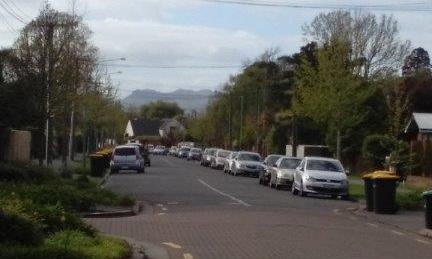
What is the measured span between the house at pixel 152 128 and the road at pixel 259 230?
15115 centimetres

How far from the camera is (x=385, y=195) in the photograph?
91.1ft

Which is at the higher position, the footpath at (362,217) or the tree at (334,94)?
the tree at (334,94)

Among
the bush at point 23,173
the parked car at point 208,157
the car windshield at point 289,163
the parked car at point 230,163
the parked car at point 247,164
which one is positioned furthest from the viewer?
the parked car at point 208,157

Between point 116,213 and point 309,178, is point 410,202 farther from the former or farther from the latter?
point 116,213

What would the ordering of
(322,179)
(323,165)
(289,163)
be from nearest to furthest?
(322,179) < (323,165) < (289,163)

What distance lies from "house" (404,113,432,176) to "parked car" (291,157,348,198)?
11937 millimetres

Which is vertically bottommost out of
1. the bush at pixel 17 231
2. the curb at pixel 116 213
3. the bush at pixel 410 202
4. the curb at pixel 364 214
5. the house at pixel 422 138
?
the curb at pixel 364 214

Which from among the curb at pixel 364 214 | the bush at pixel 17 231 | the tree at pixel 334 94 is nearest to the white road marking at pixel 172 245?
the bush at pixel 17 231

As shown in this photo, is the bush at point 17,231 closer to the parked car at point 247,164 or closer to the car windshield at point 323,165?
the car windshield at point 323,165

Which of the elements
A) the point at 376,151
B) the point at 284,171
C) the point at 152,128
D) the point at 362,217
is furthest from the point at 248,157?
the point at 152,128

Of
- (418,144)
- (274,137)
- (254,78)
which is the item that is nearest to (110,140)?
(254,78)

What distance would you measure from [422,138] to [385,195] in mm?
25418

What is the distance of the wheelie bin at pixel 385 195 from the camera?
91.0ft

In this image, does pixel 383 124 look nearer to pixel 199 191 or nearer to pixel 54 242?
pixel 199 191
